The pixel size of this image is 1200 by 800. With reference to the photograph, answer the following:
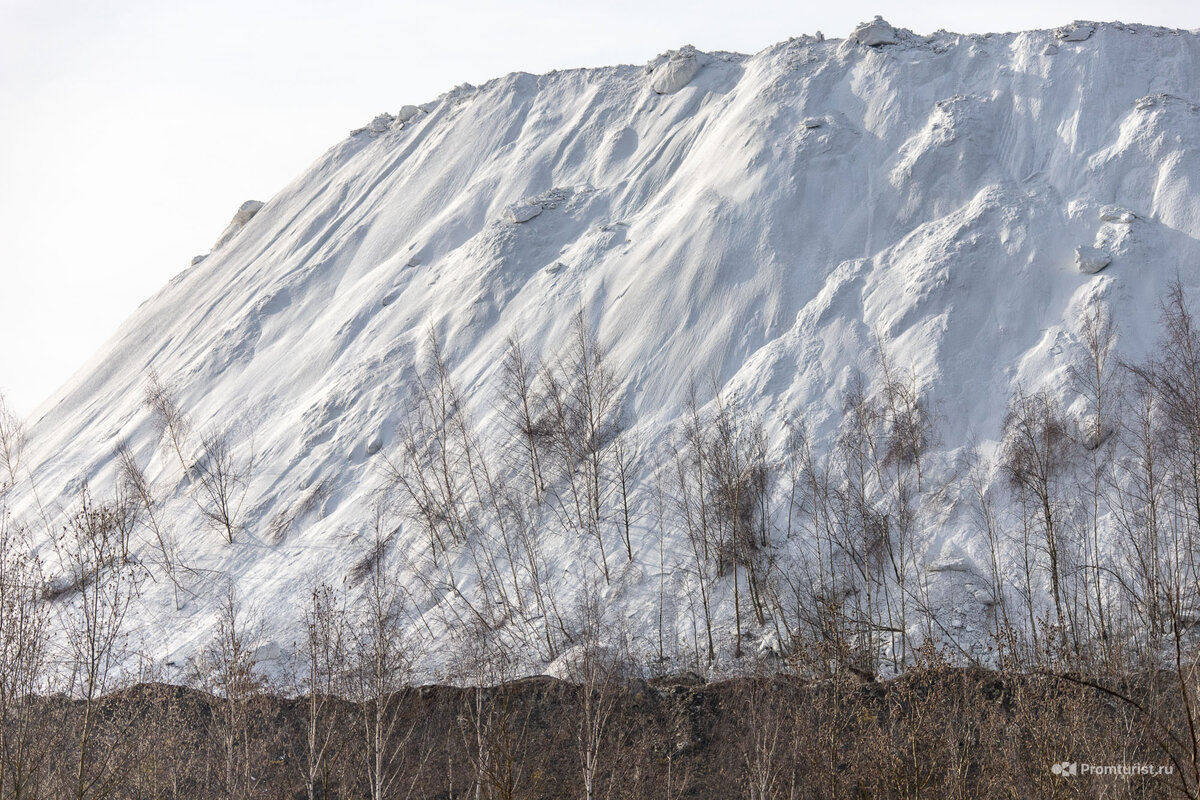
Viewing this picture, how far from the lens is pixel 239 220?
8831cm

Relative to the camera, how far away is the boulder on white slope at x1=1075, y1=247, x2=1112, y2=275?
4325 cm

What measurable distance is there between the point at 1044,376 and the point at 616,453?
19630mm

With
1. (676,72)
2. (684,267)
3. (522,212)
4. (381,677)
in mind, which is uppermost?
(676,72)

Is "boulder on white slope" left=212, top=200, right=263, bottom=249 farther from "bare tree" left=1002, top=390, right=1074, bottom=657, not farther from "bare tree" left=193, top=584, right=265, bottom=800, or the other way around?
"bare tree" left=1002, top=390, right=1074, bottom=657

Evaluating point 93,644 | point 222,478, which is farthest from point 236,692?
point 222,478

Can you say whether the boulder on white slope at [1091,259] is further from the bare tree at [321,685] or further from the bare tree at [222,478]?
the bare tree at [222,478]

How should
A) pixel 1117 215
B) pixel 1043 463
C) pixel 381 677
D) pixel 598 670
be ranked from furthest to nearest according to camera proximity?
pixel 1117 215 < pixel 1043 463 < pixel 598 670 < pixel 381 677

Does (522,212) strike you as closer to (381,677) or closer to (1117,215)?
(1117,215)

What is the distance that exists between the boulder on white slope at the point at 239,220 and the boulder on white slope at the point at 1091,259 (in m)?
73.5

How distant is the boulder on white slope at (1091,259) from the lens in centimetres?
4325

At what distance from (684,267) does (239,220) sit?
56.0 m

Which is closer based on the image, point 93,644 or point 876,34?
point 93,644

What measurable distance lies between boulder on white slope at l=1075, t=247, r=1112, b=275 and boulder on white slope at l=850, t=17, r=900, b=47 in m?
30.8

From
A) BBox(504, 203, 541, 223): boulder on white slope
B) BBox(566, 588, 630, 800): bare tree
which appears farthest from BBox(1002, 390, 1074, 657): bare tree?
BBox(504, 203, 541, 223): boulder on white slope
